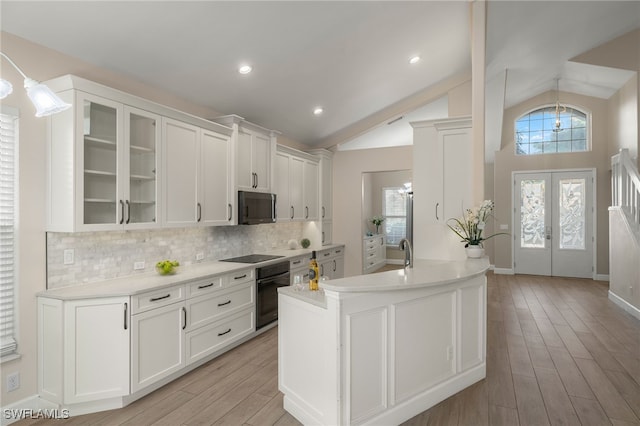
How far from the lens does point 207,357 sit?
3461 mm

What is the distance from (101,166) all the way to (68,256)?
0.76 m

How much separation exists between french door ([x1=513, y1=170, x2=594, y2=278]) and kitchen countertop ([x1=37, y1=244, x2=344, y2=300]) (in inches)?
270

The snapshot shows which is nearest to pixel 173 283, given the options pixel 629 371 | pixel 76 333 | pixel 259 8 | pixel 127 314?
pixel 127 314

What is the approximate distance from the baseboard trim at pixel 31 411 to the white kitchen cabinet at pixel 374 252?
232 inches

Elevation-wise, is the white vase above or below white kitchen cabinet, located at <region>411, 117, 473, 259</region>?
below

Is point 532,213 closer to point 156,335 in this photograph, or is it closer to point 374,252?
point 374,252

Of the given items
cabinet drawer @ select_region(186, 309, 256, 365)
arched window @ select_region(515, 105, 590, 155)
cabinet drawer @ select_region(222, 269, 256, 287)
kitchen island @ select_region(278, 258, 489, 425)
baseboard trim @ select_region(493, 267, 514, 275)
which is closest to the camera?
kitchen island @ select_region(278, 258, 489, 425)

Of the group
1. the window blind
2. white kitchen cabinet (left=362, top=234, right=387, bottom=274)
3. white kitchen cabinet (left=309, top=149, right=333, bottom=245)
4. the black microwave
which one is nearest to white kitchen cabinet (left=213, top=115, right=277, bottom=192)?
the black microwave

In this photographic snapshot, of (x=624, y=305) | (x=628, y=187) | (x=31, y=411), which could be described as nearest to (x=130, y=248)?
(x=31, y=411)

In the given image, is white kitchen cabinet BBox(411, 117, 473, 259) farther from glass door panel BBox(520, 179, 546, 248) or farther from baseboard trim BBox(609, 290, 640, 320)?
glass door panel BBox(520, 179, 546, 248)

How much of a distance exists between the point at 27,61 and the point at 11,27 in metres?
0.22

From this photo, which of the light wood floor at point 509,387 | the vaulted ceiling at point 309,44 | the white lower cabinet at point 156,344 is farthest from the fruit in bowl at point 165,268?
the vaulted ceiling at point 309,44

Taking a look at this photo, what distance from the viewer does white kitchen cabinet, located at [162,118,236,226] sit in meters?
3.40

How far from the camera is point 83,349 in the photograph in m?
Result: 2.59
